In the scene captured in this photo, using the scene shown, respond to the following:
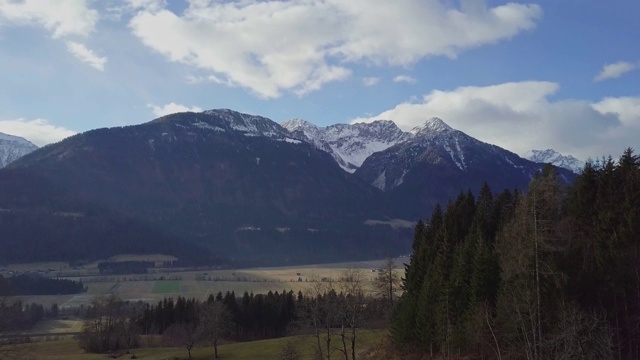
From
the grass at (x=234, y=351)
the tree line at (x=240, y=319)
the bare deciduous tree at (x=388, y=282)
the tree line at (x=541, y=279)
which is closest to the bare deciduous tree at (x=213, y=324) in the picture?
the tree line at (x=240, y=319)

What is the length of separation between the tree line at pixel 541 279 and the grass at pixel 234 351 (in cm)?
1897

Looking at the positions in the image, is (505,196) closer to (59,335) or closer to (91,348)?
(91,348)

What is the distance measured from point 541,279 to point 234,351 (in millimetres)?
67312

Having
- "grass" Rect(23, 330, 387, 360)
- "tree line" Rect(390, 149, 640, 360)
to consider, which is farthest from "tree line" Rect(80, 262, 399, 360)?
"tree line" Rect(390, 149, 640, 360)

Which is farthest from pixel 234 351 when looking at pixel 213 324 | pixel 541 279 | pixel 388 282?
pixel 541 279

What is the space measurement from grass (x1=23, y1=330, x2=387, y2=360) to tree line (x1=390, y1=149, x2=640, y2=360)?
1897cm

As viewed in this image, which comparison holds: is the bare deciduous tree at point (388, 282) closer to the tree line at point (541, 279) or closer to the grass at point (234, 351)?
the grass at point (234, 351)

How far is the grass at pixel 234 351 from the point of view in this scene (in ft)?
289

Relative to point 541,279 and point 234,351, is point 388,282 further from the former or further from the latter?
point 541,279

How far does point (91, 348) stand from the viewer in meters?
109

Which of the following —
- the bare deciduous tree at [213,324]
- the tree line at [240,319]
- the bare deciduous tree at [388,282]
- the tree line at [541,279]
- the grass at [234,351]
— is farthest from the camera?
the bare deciduous tree at [213,324]

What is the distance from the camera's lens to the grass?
88000 millimetres

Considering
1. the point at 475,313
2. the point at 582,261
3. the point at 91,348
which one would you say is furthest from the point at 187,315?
the point at 582,261

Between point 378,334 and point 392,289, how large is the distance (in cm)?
842
